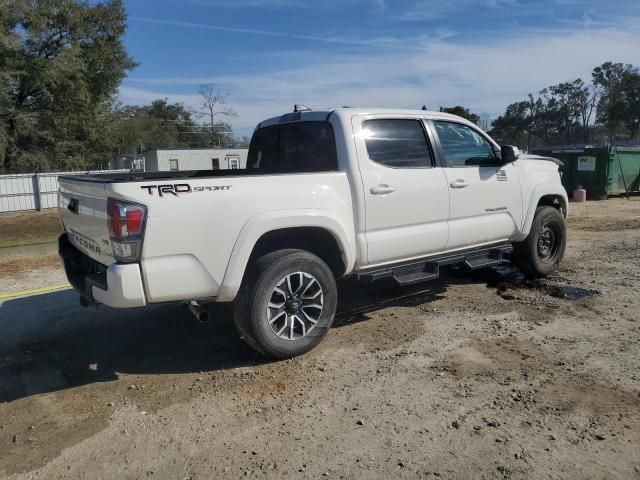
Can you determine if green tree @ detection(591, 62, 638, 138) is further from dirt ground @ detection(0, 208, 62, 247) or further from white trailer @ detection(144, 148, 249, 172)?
dirt ground @ detection(0, 208, 62, 247)

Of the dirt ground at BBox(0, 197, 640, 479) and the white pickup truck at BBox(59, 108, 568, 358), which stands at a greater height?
the white pickup truck at BBox(59, 108, 568, 358)

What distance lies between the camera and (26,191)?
22328 millimetres

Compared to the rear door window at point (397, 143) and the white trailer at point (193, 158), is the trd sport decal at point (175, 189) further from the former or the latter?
the white trailer at point (193, 158)

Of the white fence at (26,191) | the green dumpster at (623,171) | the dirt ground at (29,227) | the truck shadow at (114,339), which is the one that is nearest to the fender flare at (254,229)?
the truck shadow at (114,339)

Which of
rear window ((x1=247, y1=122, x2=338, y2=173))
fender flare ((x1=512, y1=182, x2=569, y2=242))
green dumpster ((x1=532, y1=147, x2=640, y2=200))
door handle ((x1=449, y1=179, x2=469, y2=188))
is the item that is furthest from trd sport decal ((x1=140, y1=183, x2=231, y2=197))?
green dumpster ((x1=532, y1=147, x2=640, y2=200))

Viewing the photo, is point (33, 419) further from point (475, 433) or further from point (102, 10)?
point (102, 10)

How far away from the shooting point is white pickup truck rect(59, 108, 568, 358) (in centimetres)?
376

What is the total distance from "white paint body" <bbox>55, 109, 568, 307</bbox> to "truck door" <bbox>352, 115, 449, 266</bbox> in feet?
0.04

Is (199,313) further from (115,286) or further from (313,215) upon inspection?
(313,215)

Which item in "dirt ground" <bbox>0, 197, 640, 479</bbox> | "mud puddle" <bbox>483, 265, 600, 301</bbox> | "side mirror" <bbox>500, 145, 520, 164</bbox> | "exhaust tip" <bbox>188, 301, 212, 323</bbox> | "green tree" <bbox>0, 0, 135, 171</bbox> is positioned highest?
"green tree" <bbox>0, 0, 135, 171</bbox>

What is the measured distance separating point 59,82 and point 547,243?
109 feet

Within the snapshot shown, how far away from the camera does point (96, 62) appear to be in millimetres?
35062

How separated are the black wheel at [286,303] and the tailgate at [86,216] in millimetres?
1074

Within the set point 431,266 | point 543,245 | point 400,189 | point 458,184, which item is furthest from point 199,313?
point 543,245
